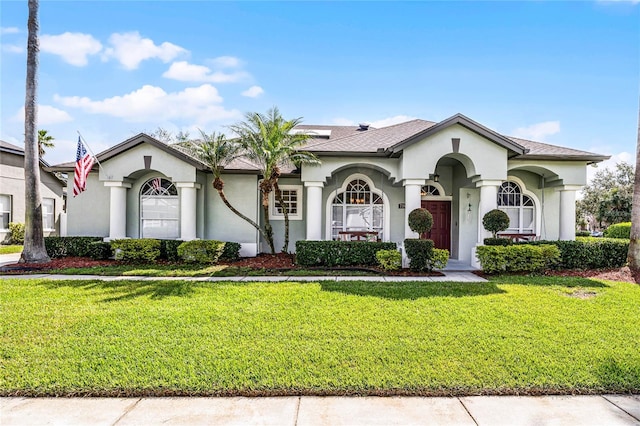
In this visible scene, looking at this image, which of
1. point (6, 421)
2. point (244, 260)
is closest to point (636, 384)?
point (6, 421)

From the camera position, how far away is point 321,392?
378 cm

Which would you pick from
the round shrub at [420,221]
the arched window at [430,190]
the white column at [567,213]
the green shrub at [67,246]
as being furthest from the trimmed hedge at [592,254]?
the green shrub at [67,246]

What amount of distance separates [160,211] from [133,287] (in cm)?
630

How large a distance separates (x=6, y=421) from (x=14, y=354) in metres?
1.73

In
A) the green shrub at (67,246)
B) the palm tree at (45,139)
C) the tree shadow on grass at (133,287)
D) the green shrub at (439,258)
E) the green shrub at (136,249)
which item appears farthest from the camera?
the palm tree at (45,139)

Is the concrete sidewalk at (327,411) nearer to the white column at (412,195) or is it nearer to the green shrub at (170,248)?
the white column at (412,195)

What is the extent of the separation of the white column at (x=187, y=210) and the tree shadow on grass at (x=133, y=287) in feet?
12.9

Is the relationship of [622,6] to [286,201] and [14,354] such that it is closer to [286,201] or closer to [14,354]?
[286,201]

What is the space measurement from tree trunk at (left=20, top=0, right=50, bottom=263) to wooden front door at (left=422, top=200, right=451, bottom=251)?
49.5 ft

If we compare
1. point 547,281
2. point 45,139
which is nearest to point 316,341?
point 547,281

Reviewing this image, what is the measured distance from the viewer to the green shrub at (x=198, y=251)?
11820mm

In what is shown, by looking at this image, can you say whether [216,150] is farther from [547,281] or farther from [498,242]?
[547,281]

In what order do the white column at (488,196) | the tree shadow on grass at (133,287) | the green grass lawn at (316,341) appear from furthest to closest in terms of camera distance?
1. the white column at (488,196)
2. the tree shadow on grass at (133,287)
3. the green grass lawn at (316,341)

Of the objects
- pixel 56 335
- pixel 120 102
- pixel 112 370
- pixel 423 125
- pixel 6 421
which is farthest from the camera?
pixel 120 102
